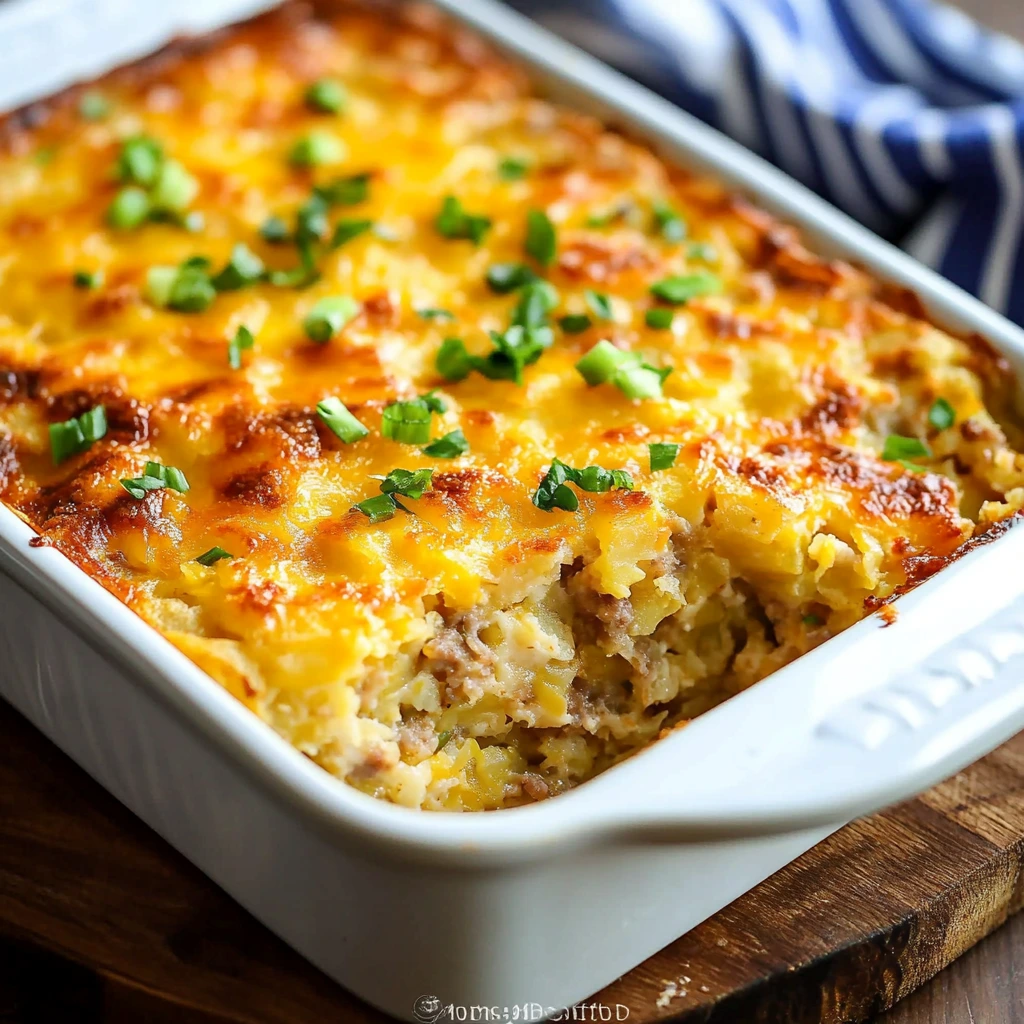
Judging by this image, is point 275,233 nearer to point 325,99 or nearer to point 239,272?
point 239,272

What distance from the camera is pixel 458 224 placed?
10.6ft

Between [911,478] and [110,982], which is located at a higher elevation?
[911,478]

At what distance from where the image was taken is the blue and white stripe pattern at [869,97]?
→ 363 cm

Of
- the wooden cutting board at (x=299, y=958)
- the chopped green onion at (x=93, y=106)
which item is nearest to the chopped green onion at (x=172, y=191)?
the chopped green onion at (x=93, y=106)

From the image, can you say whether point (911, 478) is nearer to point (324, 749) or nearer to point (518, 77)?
point (324, 749)

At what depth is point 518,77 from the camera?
3.81 m

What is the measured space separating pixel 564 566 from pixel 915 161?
5.69 ft

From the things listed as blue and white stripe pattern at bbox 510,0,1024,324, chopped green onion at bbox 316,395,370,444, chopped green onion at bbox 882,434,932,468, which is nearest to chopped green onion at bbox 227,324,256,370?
chopped green onion at bbox 316,395,370,444

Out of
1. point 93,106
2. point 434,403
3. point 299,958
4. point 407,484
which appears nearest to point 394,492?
point 407,484

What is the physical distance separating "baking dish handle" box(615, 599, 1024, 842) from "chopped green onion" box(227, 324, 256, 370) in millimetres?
1272

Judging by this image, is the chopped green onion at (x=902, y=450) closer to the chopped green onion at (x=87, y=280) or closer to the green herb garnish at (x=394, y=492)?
the green herb garnish at (x=394, y=492)

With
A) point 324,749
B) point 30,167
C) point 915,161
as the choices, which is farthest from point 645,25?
point 324,749

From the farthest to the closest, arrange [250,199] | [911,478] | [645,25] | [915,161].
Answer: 1. [645,25]
2. [915,161]
3. [250,199]
4. [911,478]

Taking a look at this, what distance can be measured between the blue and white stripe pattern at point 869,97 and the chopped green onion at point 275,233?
51.4 inches
